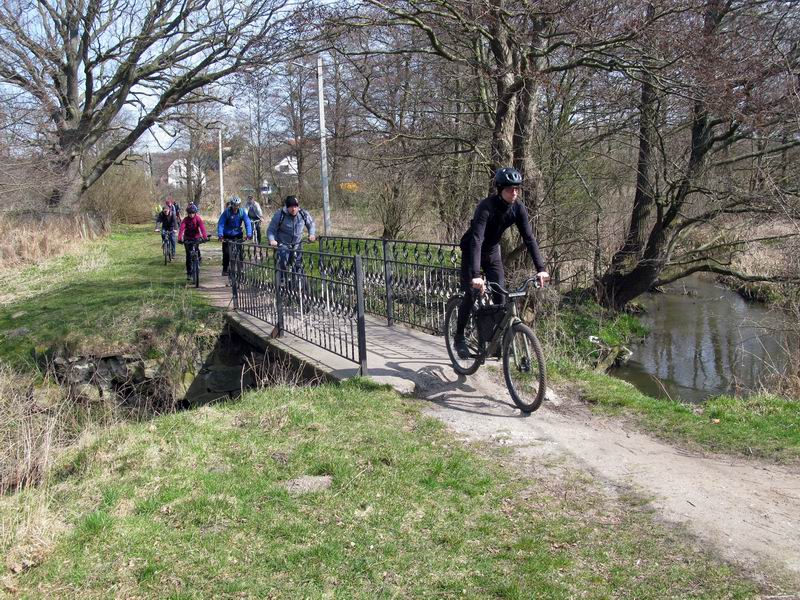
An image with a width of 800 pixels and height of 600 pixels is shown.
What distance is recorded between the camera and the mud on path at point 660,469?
371cm

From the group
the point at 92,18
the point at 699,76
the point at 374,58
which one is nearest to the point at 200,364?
the point at 374,58

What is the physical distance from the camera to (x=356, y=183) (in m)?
22.5

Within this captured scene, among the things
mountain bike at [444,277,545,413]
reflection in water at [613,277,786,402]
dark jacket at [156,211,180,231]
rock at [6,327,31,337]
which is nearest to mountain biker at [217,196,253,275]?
rock at [6,327,31,337]

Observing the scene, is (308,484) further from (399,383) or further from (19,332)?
(19,332)

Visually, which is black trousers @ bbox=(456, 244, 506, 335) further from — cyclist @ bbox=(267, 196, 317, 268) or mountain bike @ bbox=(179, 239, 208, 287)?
mountain bike @ bbox=(179, 239, 208, 287)

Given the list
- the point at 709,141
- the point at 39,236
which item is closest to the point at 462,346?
the point at 709,141

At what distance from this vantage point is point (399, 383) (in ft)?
22.4

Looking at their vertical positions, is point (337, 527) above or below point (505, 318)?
below

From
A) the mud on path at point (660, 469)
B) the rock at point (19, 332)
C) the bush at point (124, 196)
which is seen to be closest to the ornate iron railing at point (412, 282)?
the mud on path at point (660, 469)

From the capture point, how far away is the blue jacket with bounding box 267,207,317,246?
1066 centimetres

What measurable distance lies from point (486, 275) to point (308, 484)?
9.65 feet

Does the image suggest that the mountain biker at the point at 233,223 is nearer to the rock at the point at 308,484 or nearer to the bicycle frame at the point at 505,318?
the bicycle frame at the point at 505,318

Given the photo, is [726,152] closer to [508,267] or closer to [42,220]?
[508,267]

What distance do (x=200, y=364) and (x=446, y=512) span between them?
7.43 m
